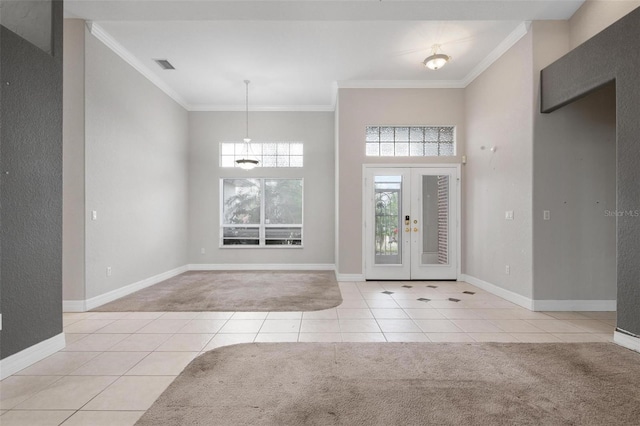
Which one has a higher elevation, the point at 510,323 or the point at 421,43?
the point at 421,43

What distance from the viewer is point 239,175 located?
6.89m

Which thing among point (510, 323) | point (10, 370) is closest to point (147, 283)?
point (10, 370)

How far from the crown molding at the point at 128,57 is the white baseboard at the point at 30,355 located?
3.69 m

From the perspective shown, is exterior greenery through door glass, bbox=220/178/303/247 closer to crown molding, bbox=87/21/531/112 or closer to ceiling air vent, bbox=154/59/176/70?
crown molding, bbox=87/21/531/112

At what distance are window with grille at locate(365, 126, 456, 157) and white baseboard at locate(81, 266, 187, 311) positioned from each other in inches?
175

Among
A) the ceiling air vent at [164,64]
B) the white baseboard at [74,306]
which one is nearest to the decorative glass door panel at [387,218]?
the ceiling air vent at [164,64]

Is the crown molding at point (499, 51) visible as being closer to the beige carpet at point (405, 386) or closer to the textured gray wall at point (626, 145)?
the textured gray wall at point (626, 145)

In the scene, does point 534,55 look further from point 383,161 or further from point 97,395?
point 97,395

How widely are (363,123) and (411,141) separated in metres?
0.96

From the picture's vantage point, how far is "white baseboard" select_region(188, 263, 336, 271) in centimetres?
678

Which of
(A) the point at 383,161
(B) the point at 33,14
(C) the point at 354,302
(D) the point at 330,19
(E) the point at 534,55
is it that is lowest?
(C) the point at 354,302

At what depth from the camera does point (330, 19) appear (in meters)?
3.60

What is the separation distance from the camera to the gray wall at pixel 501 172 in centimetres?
397

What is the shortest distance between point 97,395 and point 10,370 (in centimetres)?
82
